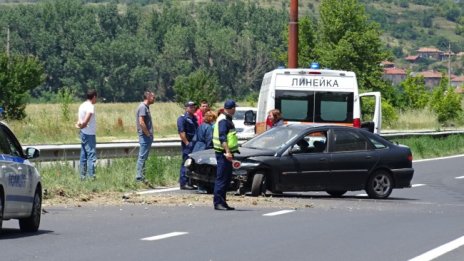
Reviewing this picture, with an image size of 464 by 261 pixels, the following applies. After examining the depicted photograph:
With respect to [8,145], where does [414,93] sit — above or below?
below

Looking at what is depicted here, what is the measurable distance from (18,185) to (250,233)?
280cm

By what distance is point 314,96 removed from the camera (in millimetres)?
27047

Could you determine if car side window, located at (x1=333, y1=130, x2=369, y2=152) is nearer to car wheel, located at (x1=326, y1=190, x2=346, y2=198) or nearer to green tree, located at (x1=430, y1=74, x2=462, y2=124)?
car wheel, located at (x1=326, y1=190, x2=346, y2=198)

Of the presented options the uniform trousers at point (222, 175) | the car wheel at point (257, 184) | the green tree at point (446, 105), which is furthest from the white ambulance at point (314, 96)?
the green tree at point (446, 105)

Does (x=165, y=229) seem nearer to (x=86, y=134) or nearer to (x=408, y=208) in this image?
(x=408, y=208)

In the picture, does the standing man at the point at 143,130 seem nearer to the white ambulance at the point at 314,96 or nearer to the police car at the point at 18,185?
the white ambulance at the point at 314,96

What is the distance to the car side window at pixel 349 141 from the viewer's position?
2238cm

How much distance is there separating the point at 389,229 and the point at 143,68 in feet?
472

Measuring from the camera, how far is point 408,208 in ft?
65.7

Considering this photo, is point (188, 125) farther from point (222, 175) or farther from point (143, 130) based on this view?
point (222, 175)

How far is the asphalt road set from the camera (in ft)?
41.7

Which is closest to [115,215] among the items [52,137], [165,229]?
[165,229]

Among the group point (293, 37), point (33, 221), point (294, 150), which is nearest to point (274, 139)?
point (294, 150)

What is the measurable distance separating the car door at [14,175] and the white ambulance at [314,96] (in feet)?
41.7
